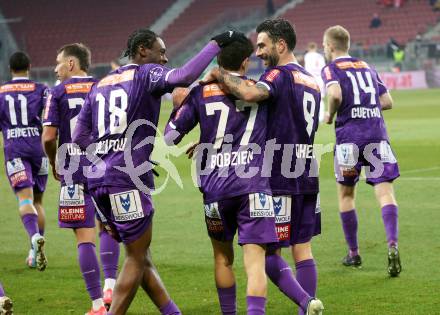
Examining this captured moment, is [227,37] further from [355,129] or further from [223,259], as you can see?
[355,129]

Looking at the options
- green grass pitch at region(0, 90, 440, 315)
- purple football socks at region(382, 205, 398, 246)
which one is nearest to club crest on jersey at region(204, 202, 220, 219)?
green grass pitch at region(0, 90, 440, 315)

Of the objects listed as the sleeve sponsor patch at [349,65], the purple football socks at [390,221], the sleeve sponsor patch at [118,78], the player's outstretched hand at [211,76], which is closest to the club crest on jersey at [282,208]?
the player's outstretched hand at [211,76]

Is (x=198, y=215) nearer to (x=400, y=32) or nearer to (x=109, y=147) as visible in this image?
(x=109, y=147)

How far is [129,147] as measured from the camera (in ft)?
19.8

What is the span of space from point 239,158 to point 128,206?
810 millimetres

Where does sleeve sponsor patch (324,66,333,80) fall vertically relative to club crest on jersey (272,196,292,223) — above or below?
above

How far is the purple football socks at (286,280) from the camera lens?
6137mm

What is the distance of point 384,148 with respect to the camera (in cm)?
872

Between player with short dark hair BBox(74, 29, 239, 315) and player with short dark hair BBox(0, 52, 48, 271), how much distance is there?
12.6 feet

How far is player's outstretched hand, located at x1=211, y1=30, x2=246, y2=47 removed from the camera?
18.8 feet

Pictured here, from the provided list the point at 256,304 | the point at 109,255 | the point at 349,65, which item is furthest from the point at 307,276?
the point at 349,65

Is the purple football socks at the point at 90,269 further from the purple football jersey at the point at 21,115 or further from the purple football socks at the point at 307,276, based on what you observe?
the purple football jersey at the point at 21,115

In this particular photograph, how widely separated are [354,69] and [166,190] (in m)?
6.37

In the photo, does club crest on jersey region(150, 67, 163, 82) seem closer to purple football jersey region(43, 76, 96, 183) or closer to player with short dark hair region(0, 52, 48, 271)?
purple football jersey region(43, 76, 96, 183)
